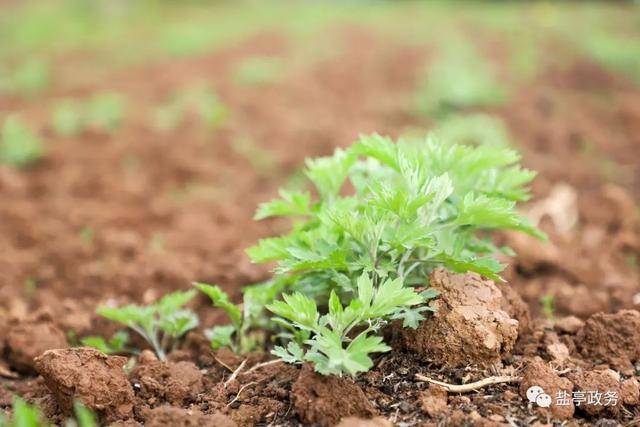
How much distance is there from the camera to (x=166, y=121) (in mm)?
5754

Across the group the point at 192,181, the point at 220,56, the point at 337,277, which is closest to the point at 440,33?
the point at 220,56

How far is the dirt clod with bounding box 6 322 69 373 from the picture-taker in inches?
107

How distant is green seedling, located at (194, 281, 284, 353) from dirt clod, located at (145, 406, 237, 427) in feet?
1.94

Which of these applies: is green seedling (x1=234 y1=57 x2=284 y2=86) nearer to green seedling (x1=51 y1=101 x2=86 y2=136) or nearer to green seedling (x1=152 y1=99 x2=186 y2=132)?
green seedling (x1=152 y1=99 x2=186 y2=132)

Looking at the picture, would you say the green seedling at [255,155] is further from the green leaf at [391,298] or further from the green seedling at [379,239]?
the green leaf at [391,298]

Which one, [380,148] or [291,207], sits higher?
[380,148]

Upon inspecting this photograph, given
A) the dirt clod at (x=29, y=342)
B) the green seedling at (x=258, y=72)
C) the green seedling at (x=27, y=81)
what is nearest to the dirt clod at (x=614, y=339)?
the dirt clod at (x=29, y=342)

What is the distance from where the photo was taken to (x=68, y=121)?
584 cm

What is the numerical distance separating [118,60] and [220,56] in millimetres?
1599

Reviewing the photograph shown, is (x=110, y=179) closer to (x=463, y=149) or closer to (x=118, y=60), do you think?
(x=463, y=149)

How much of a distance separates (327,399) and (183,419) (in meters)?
0.45

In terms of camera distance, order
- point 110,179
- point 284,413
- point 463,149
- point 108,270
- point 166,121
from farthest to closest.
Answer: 1. point 166,121
2. point 110,179
3. point 108,270
4. point 463,149
5. point 284,413

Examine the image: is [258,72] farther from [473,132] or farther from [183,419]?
[183,419]

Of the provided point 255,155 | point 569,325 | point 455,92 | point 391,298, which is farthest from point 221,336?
point 455,92
